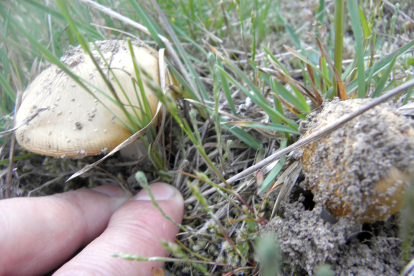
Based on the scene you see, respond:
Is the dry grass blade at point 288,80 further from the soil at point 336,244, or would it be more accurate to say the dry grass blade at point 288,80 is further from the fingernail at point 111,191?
the fingernail at point 111,191

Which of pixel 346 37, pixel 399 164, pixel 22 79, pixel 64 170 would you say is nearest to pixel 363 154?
pixel 399 164

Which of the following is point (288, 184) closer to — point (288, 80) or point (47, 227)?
point (288, 80)

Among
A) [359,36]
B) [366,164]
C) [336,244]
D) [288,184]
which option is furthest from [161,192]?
[359,36]

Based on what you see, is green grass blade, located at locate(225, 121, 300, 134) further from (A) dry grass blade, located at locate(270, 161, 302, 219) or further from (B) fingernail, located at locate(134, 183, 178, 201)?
(B) fingernail, located at locate(134, 183, 178, 201)

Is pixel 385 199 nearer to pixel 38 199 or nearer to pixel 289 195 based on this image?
pixel 289 195

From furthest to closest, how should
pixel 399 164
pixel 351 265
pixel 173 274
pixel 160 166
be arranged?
pixel 160 166 → pixel 173 274 → pixel 351 265 → pixel 399 164

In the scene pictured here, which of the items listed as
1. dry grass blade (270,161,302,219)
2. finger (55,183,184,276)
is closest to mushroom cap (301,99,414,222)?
dry grass blade (270,161,302,219)

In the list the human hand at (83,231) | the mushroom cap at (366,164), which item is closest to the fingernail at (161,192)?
the human hand at (83,231)
